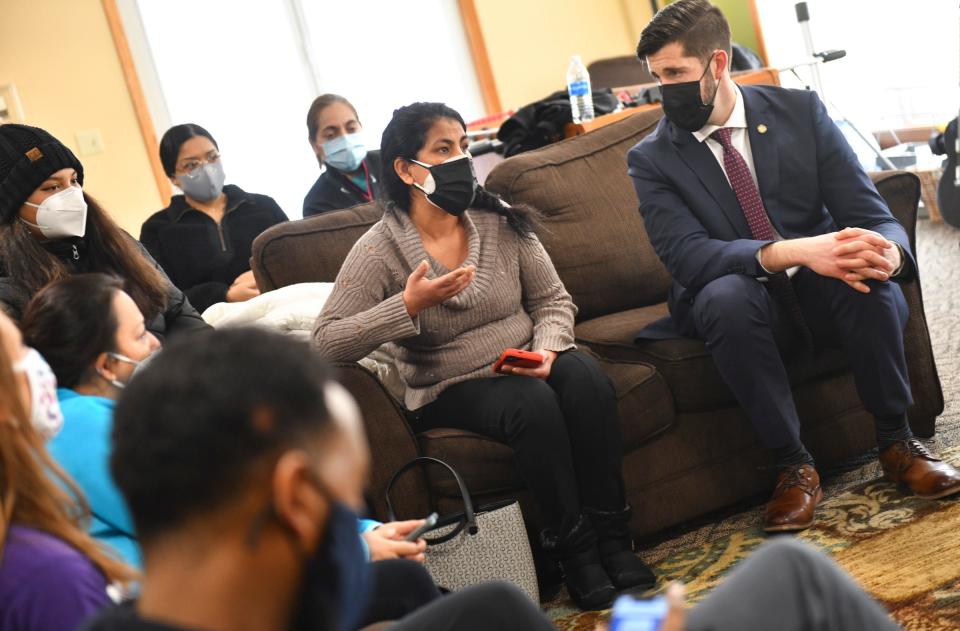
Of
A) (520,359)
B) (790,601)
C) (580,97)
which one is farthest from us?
(580,97)

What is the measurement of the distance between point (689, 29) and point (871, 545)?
1256 mm

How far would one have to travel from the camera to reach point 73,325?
1.66 metres

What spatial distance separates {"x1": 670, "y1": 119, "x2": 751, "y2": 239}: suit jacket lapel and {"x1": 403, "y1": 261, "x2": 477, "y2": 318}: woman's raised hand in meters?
0.65

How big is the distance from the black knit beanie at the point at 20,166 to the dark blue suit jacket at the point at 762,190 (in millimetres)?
1418

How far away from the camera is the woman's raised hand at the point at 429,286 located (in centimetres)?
228

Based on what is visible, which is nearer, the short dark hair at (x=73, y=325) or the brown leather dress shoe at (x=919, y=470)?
the short dark hair at (x=73, y=325)

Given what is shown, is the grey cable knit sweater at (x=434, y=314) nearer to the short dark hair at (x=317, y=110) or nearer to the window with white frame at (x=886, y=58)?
the short dark hair at (x=317, y=110)

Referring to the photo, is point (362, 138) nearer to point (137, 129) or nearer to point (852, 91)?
point (137, 129)

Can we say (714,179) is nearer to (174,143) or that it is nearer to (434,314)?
(434,314)

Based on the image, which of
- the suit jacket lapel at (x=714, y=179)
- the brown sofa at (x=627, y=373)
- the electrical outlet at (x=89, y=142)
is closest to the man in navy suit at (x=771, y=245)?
the suit jacket lapel at (x=714, y=179)

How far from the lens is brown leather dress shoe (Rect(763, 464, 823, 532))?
2.28m

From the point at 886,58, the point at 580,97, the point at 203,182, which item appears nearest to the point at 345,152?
the point at 203,182

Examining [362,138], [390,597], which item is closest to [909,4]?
[362,138]

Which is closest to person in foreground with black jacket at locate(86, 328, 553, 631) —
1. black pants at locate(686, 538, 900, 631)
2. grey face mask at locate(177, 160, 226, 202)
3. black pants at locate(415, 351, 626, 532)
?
black pants at locate(686, 538, 900, 631)
